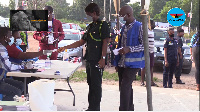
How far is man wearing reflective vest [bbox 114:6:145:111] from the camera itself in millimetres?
4988

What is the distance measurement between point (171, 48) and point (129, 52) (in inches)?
166

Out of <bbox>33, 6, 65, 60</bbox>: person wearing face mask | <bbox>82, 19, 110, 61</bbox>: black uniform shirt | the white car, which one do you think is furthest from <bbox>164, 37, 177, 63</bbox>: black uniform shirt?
the white car

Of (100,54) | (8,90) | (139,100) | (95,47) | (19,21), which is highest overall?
(19,21)

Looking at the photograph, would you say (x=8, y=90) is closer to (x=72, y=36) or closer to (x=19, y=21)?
(x=19, y=21)

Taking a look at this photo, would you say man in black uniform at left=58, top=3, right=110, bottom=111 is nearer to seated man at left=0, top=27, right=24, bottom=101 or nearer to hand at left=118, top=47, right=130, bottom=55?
hand at left=118, top=47, right=130, bottom=55

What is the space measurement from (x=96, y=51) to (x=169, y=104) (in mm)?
2355

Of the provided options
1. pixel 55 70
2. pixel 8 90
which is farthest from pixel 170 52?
pixel 8 90

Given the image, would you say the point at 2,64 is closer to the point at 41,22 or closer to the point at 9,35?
the point at 9,35

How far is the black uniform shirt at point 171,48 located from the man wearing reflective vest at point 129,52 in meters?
3.98

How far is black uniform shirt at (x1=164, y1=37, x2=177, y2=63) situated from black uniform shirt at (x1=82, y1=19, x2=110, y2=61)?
4.11 m

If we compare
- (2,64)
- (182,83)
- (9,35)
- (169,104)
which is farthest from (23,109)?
(182,83)

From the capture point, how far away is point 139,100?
6969mm

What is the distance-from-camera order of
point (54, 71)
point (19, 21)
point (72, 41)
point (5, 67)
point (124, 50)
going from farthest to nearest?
point (72, 41) < point (19, 21) < point (54, 71) < point (124, 50) < point (5, 67)

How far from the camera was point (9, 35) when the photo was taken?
4883 millimetres
